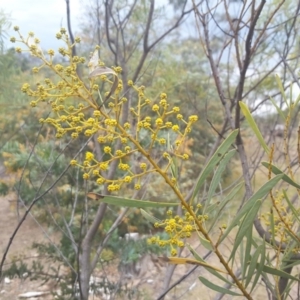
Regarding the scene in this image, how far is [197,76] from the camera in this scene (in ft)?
16.8

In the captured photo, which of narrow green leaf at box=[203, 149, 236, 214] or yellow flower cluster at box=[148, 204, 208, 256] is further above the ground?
narrow green leaf at box=[203, 149, 236, 214]

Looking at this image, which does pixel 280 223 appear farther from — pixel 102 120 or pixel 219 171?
pixel 102 120

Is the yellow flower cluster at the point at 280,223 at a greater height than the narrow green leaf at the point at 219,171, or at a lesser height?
lesser

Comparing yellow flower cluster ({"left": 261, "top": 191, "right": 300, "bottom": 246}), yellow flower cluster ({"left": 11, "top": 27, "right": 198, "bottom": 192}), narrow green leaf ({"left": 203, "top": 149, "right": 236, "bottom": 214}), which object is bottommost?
yellow flower cluster ({"left": 261, "top": 191, "right": 300, "bottom": 246})

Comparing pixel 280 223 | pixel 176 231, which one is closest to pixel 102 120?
pixel 176 231

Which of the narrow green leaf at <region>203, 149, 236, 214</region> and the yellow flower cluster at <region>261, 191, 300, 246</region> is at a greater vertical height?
the narrow green leaf at <region>203, 149, 236, 214</region>

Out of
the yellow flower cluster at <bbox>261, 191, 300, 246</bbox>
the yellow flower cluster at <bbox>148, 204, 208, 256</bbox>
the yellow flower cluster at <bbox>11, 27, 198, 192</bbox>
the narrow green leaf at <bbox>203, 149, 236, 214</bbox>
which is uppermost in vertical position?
the yellow flower cluster at <bbox>11, 27, 198, 192</bbox>

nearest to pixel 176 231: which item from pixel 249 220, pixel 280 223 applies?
pixel 249 220

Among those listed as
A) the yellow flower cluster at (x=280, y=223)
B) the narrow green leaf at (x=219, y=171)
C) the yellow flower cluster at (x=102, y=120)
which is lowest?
the yellow flower cluster at (x=280, y=223)

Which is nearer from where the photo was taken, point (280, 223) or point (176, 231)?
point (176, 231)

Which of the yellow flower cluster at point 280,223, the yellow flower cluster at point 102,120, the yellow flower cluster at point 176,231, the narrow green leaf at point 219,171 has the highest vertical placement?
the yellow flower cluster at point 102,120

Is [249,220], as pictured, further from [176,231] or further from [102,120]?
[102,120]

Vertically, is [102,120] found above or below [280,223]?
above

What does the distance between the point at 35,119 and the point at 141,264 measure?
165 cm
